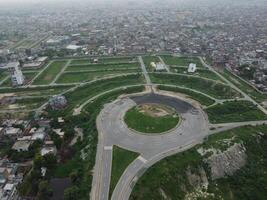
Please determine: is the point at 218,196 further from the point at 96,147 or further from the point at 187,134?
the point at 96,147

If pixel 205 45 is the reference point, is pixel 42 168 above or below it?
above

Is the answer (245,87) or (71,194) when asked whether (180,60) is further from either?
(71,194)

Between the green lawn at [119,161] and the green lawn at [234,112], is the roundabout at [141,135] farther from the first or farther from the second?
the green lawn at [234,112]

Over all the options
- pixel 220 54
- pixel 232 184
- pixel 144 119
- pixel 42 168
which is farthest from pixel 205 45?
pixel 42 168

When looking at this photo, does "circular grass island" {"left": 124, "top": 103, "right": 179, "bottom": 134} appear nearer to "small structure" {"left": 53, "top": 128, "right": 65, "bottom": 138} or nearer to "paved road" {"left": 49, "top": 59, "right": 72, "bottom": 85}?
"small structure" {"left": 53, "top": 128, "right": 65, "bottom": 138}

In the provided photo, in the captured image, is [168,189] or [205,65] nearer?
[168,189]

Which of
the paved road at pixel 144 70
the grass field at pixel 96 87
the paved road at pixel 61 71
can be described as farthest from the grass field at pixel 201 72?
the paved road at pixel 61 71

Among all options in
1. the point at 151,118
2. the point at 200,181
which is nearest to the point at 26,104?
the point at 151,118
